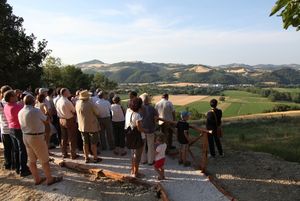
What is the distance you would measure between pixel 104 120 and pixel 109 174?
2369 millimetres

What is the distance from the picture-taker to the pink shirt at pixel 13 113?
972 cm

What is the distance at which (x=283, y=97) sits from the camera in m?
75.6

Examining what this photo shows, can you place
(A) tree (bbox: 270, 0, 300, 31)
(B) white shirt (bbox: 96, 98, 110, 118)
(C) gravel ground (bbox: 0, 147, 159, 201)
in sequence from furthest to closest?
(B) white shirt (bbox: 96, 98, 110, 118)
(C) gravel ground (bbox: 0, 147, 159, 201)
(A) tree (bbox: 270, 0, 300, 31)

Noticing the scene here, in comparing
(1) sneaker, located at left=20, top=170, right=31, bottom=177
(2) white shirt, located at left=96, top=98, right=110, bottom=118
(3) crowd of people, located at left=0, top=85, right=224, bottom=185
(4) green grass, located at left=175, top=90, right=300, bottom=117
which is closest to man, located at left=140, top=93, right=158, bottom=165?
(3) crowd of people, located at left=0, top=85, right=224, bottom=185

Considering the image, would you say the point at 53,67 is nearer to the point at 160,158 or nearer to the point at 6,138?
the point at 6,138

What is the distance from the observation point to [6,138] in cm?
1067

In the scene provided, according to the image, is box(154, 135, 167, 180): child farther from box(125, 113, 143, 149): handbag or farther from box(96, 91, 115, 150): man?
box(96, 91, 115, 150): man

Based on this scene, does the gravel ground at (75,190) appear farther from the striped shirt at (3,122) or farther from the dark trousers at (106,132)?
the dark trousers at (106,132)

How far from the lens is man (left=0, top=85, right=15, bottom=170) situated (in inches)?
408

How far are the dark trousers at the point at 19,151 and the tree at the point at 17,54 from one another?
785 inches

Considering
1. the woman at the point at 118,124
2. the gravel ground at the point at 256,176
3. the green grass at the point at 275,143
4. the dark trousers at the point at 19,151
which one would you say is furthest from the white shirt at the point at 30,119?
the green grass at the point at 275,143

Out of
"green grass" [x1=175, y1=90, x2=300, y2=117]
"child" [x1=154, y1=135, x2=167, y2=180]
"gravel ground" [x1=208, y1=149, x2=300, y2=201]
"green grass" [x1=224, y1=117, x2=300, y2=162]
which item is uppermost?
"child" [x1=154, y1=135, x2=167, y2=180]

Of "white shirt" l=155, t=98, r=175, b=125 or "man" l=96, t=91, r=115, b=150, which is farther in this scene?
"white shirt" l=155, t=98, r=175, b=125

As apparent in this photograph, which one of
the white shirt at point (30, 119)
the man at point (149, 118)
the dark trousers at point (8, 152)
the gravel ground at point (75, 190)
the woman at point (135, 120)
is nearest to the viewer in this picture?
the white shirt at point (30, 119)
